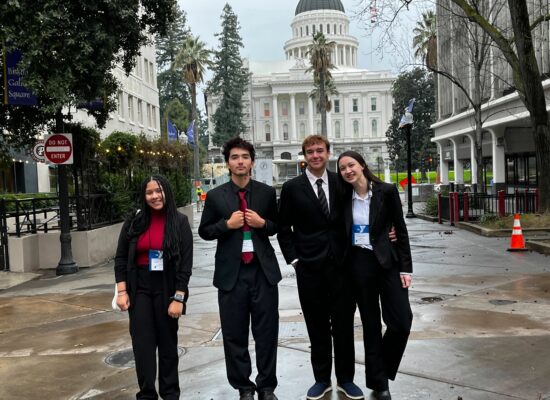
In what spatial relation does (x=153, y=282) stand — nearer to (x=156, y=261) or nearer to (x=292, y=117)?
(x=156, y=261)

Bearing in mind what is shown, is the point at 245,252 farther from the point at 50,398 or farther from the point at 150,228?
the point at 50,398

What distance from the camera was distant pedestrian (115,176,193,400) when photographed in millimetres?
4402

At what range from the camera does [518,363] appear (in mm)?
5191

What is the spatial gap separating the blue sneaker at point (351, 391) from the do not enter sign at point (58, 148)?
958cm

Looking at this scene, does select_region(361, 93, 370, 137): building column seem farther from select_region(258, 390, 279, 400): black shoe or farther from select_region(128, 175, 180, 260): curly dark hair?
select_region(258, 390, 279, 400): black shoe

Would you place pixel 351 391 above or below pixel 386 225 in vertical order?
below

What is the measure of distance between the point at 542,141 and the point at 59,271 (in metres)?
13.0

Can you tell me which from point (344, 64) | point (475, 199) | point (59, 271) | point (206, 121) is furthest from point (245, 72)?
point (59, 271)

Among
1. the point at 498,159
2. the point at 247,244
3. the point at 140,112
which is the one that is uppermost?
the point at 140,112

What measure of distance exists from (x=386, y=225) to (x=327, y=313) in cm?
83

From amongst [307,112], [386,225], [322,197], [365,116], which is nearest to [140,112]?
[322,197]

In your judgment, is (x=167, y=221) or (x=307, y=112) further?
(x=307, y=112)

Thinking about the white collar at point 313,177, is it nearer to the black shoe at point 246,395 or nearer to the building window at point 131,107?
the black shoe at point 246,395

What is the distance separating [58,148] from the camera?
1246 cm
